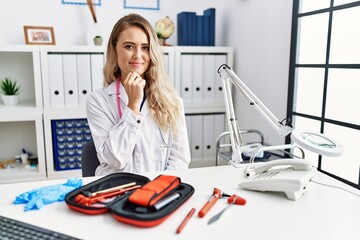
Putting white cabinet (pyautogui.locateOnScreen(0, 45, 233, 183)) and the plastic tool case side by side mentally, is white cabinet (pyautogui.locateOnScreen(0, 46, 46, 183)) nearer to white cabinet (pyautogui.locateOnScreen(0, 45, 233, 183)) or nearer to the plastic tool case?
white cabinet (pyautogui.locateOnScreen(0, 45, 233, 183))

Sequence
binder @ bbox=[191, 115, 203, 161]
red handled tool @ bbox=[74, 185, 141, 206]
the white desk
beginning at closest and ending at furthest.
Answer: the white desk < red handled tool @ bbox=[74, 185, 141, 206] < binder @ bbox=[191, 115, 203, 161]

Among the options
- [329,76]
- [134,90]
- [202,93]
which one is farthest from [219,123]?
[134,90]

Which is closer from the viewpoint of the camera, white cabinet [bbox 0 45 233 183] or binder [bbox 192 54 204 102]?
white cabinet [bbox 0 45 233 183]

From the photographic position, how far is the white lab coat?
4.33 feet

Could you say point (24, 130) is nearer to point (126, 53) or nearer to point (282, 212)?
point (126, 53)

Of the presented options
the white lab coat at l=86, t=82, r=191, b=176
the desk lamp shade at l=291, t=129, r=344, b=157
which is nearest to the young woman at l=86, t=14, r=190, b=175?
the white lab coat at l=86, t=82, r=191, b=176

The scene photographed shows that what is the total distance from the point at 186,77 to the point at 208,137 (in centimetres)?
56

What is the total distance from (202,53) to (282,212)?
1.92m

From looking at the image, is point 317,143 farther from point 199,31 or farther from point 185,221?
point 199,31

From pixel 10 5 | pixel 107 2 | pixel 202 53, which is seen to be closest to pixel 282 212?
pixel 202 53

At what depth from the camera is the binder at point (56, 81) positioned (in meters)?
2.29

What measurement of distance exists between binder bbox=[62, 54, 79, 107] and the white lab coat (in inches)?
37.5

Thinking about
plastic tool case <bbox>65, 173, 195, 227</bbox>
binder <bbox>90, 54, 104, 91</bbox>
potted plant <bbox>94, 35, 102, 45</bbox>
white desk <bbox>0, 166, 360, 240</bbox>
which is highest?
potted plant <bbox>94, 35, 102, 45</bbox>

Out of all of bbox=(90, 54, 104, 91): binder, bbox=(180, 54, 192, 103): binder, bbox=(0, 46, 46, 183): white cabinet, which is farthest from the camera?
bbox=(180, 54, 192, 103): binder
